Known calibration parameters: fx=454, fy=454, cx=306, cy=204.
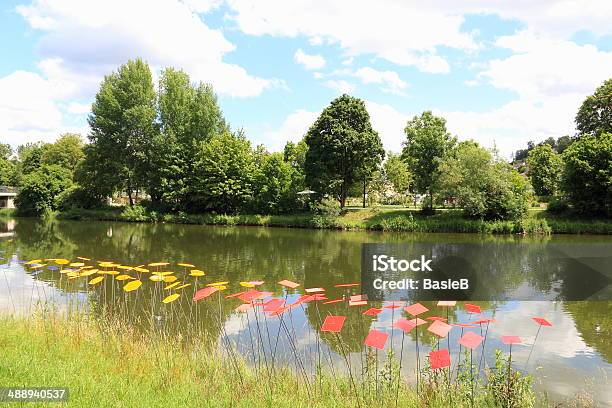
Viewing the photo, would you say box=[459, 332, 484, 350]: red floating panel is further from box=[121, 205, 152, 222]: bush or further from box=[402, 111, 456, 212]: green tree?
box=[121, 205, 152, 222]: bush

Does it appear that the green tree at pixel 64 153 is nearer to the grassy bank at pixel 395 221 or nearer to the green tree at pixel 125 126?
the green tree at pixel 125 126

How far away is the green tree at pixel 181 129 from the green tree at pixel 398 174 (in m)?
21.1

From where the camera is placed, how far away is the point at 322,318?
11.3m

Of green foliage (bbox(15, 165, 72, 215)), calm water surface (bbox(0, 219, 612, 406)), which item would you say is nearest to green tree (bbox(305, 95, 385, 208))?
calm water surface (bbox(0, 219, 612, 406))

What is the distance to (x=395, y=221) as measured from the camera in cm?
3822

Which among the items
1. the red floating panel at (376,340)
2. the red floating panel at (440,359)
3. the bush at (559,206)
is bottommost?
the red floating panel at (440,359)

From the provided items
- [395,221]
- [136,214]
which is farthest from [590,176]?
[136,214]

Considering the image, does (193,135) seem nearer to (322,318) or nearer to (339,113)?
(339,113)

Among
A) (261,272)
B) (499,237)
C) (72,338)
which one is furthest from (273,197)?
(72,338)

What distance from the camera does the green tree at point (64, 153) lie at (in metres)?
68.0

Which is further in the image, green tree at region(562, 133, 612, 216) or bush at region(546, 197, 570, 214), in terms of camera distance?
bush at region(546, 197, 570, 214)

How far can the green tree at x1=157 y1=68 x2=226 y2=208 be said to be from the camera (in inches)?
1909

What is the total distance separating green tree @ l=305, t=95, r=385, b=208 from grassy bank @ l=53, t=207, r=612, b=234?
11.2ft

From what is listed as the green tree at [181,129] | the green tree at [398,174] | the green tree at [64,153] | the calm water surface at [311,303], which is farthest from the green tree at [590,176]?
the green tree at [64,153]
